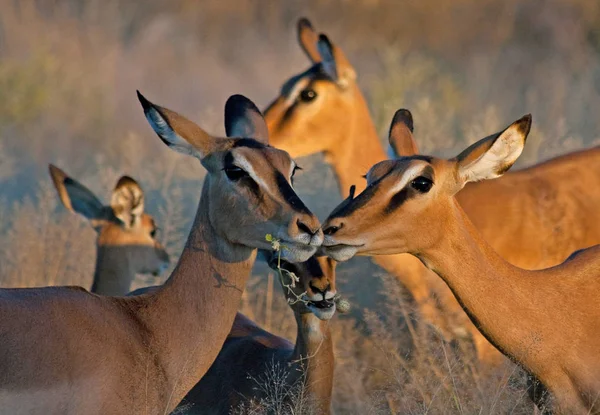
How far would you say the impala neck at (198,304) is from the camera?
607cm

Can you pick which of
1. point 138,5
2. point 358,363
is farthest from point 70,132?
point 358,363

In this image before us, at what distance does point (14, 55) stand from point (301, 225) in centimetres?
1296

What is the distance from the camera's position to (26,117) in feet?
54.7

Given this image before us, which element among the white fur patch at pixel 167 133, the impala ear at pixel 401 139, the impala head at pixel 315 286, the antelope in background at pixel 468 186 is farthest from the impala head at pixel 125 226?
the white fur patch at pixel 167 133

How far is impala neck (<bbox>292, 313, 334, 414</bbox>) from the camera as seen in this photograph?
733 cm

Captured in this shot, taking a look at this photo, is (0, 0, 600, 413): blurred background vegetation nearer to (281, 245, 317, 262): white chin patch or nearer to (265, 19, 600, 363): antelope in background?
(265, 19, 600, 363): antelope in background

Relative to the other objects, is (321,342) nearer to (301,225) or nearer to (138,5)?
(301,225)

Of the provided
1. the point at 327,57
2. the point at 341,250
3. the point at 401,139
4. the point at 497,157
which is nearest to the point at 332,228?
the point at 341,250

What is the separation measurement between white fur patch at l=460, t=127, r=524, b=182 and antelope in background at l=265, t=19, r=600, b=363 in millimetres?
2352

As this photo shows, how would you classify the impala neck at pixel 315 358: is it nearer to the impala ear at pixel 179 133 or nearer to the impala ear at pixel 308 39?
the impala ear at pixel 179 133

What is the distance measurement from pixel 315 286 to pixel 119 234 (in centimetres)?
264

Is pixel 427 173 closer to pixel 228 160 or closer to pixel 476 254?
pixel 476 254

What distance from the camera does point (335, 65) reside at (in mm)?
10375

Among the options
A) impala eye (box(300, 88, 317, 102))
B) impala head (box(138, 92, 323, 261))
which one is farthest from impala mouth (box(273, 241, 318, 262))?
impala eye (box(300, 88, 317, 102))
